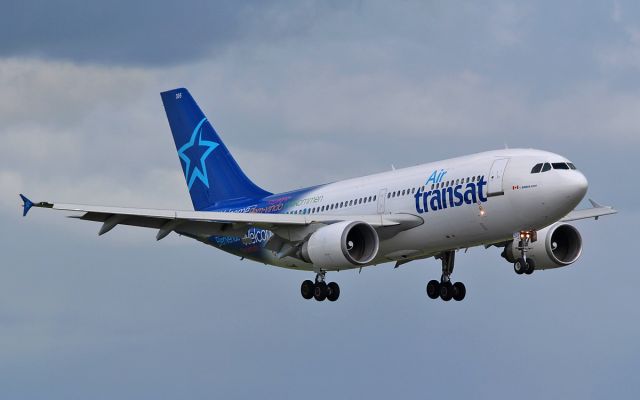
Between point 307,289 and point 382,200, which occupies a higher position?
point 382,200

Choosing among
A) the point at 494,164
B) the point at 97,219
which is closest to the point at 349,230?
the point at 494,164

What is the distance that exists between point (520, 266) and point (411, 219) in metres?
4.57

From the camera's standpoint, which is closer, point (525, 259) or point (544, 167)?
point (544, 167)

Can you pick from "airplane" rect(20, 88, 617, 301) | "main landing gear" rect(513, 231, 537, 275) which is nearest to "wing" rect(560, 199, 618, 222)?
"airplane" rect(20, 88, 617, 301)

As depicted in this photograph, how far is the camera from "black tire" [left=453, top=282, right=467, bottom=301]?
208ft

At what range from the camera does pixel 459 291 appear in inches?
2491

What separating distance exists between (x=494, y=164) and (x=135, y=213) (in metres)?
13.8

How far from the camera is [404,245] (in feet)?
193

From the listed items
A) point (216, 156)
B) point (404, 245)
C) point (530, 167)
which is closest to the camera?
point (530, 167)

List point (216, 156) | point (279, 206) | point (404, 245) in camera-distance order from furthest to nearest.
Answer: point (216, 156) < point (279, 206) < point (404, 245)

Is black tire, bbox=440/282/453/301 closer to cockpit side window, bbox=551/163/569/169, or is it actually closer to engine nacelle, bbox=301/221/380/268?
engine nacelle, bbox=301/221/380/268

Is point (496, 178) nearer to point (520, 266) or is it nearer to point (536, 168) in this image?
point (536, 168)

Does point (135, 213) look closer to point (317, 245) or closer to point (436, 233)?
point (317, 245)

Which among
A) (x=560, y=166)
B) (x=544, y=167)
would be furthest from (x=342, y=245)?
(x=560, y=166)
